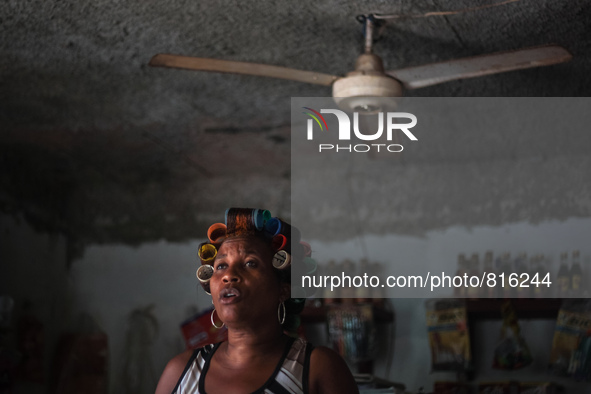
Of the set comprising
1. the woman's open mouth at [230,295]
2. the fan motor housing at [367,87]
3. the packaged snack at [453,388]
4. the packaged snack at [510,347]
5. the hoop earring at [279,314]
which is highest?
the fan motor housing at [367,87]

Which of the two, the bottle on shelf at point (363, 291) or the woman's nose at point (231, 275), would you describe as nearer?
the woman's nose at point (231, 275)

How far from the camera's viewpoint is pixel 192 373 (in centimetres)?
168

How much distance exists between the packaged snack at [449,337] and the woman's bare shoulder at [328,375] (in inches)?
114

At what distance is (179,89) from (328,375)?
7.67 feet

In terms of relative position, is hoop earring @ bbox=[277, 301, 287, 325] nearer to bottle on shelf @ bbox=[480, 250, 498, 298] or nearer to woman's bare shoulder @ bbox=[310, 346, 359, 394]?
woman's bare shoulder @ bbox=[310, 346, 359, 394]

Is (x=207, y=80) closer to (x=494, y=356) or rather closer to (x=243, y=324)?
(x=243, y=324)

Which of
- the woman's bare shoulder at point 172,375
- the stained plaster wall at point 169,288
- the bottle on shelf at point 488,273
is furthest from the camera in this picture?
the stained plaster wall at point 169,288

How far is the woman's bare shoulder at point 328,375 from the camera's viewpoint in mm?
1573

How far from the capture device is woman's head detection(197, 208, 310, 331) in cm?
163

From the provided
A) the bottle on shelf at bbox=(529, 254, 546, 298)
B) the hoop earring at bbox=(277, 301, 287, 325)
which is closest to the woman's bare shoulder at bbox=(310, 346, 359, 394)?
the hoop earring at bbox=(277, 301, 287, 325)

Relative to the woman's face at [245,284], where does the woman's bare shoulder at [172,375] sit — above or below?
below

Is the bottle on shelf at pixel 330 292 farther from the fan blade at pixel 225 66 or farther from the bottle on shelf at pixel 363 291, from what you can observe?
the fan blade at pixel 225 66

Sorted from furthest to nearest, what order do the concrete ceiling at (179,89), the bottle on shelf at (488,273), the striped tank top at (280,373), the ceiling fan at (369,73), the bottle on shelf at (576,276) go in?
the bottle on shelf at (488,273) → the bottle on shelf at (576,276) → the concrete ceiling at (179,89) → the ceiling fan at (369,73) → the striped tank top at (280,373)

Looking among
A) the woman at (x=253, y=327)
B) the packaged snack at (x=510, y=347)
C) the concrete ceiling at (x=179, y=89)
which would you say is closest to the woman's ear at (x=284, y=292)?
the woman at (x=253, y=327)
